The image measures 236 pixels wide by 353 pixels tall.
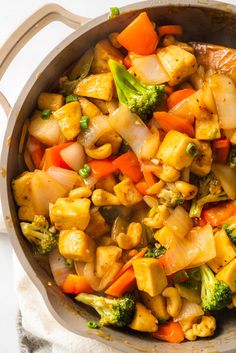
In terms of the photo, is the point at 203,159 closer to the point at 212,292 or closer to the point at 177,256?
the point at 177,256

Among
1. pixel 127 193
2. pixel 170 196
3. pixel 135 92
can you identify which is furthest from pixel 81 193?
pixel 135 92

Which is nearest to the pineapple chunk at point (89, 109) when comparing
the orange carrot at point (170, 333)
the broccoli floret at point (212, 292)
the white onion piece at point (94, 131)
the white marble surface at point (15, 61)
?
the white onion piece at point (94, 131)

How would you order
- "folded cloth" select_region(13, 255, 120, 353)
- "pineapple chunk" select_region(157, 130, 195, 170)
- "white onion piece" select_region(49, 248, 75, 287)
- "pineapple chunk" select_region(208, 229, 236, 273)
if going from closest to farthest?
1. "pineapple chunk" select_region(157, 130, 195, 170)
2. "pineapple chunk" select_region(208, 229, 236, 273)
3. "white onion piece" select_region(49, 248, 75, 287)
4. "folded cloth" select_region(13, 255, 120, 353)

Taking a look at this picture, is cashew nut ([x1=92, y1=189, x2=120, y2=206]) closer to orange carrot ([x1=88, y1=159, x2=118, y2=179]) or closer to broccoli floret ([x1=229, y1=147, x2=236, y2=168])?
orange carrot ([x1=88, y1=159, x2=118, y2=179])

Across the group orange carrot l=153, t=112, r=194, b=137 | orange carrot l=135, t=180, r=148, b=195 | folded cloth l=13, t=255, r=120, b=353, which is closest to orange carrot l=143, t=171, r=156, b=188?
orange carrot l=135, t=180, r=148, b=195

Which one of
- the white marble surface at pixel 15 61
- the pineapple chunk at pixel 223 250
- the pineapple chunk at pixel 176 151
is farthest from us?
the white marble surface at pixel 15 61

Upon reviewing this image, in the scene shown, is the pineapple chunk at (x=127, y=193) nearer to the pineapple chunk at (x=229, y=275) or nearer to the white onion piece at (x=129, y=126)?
the white onion piece at (x=129, y=126)
